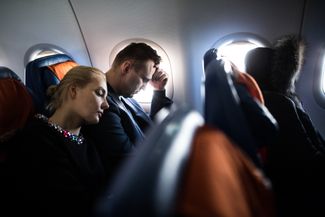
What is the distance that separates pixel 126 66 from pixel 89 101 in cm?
63

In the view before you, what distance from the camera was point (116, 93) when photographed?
6.52 feet

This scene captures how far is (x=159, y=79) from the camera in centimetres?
249

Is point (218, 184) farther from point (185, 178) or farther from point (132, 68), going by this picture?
point (132, 68)

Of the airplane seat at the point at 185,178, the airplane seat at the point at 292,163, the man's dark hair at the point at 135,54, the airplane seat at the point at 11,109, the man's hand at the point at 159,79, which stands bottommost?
the airplane seat at the point at 292,163

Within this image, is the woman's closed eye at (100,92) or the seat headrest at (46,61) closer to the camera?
the woman's closed eye at (100,92)

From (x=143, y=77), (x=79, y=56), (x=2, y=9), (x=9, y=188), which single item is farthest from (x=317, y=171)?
(x=2, y=9)

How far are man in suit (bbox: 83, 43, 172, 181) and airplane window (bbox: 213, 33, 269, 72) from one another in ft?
2.24

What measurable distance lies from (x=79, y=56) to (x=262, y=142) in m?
2.45

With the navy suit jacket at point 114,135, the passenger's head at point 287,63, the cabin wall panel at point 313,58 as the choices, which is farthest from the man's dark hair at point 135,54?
the cabin wall panel at point 313,58

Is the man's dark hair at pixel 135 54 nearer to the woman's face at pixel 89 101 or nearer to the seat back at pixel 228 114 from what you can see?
the woman's face at pixel 89 101

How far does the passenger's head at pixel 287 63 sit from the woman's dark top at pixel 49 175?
1232 millimetres

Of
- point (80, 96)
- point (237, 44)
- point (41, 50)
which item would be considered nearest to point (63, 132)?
point (80, 96)

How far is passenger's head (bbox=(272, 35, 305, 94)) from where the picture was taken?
1.65 metres

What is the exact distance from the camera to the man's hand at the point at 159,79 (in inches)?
97.9
